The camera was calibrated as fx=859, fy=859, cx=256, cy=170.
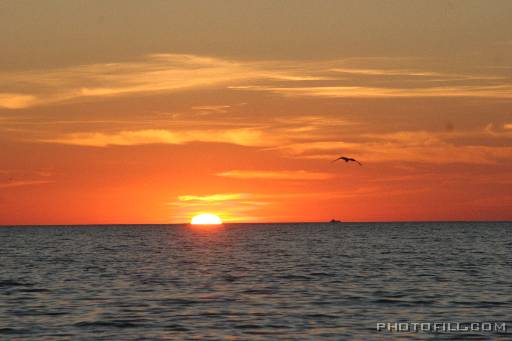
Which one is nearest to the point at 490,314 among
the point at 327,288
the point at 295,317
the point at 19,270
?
the point at 295,317

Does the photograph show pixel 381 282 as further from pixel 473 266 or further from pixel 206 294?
pixel 473 266

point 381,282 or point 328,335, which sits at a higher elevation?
point 381,282

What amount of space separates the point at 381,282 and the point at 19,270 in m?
33.9

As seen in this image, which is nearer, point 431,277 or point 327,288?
point 327,288

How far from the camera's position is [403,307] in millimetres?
Answer: 45125

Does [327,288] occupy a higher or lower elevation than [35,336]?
higher

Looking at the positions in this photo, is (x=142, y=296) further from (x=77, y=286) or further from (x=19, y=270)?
(x=19, y=270)

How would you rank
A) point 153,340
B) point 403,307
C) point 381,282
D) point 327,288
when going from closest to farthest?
point 153,340, point 403,307, point 327,288, point 381,282

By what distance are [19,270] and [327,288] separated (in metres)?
33.0

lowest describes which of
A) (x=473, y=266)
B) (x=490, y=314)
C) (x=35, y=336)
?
(x=35, y=336)

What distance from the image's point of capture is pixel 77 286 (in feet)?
191

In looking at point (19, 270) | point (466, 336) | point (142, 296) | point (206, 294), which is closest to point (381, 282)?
point (206, 294)

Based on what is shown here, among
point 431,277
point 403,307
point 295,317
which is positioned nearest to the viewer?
point 295,317

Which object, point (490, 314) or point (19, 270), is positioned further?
point (19, 270)
